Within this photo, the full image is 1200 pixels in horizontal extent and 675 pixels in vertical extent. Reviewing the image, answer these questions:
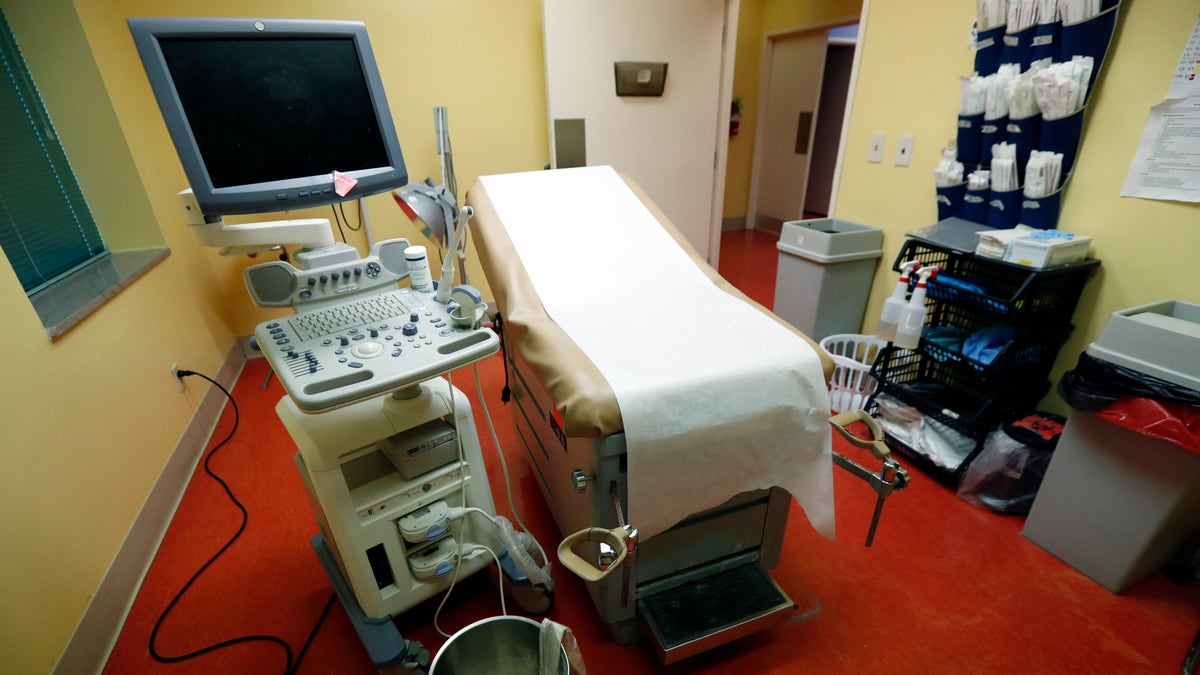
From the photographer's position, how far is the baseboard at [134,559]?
1286 millimetres

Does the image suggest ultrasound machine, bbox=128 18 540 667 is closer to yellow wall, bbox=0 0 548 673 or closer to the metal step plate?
the metal step plate

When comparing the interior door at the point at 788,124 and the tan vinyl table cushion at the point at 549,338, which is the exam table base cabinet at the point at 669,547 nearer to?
the tan vinyl table cushion at the point at 549,338

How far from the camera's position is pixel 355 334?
3.62 ft

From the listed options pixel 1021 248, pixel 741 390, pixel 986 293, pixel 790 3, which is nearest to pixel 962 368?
pixel 986 293

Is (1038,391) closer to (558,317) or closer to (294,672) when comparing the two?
(558,317)

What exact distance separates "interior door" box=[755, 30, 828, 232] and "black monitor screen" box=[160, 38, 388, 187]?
460 cm

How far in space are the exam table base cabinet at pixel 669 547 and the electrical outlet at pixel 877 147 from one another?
1734 mm

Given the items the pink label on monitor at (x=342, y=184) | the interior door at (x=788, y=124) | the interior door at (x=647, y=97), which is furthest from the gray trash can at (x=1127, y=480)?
the interior door at (x=788, y=124)

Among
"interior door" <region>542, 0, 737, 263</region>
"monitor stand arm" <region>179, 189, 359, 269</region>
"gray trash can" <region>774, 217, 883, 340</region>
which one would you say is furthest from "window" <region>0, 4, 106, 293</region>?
"gray trash can" <region>774, 217, 883, 340</region>

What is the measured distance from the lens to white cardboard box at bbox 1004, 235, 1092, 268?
1550 mm

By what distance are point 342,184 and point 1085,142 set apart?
2.20 meters

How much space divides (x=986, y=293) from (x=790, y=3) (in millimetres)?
3859

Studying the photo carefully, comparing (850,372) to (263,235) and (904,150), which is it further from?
(263,235)

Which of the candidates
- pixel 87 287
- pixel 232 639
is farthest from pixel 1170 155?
pixel 87 287
